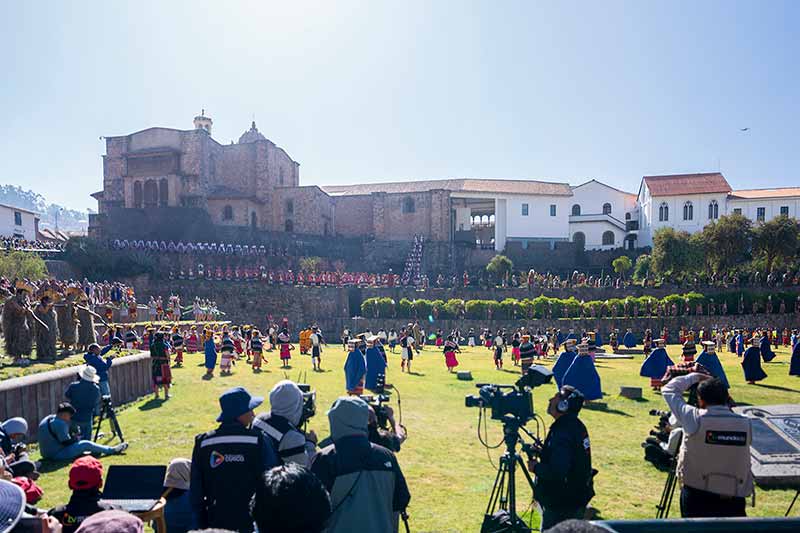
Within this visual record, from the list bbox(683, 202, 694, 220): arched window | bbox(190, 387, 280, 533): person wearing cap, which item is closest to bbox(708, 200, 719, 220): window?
bbox(683, 202, 694, 220): arched window

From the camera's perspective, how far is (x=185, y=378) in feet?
50.8

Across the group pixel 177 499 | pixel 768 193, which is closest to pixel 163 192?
pixel 177 499

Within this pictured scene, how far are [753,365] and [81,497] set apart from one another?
1703 cm

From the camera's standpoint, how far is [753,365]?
1562 cm

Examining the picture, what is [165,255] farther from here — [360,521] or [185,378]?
[360,521]

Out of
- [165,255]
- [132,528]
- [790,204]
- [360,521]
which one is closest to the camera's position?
[132,528]

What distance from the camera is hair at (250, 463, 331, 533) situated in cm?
226

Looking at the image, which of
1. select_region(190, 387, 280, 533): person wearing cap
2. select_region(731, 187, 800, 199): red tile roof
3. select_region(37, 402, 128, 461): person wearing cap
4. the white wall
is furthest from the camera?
select_region(731, 187, 800, 199): red tile roof

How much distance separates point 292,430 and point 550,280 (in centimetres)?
3617

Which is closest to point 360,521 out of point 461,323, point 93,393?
point 93,393

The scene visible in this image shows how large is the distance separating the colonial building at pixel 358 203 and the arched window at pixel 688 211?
0.17 metres

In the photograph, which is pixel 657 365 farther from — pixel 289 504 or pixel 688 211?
pixel 688 211

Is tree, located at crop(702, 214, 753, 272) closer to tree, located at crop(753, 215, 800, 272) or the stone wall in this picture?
tree, located at crop(753, 215, 800, 272)

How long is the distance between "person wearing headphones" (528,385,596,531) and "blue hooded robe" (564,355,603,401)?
A: 7.26 meters
